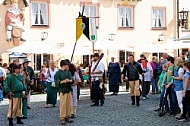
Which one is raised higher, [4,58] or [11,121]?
[4,58]

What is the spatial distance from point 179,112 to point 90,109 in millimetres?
3032

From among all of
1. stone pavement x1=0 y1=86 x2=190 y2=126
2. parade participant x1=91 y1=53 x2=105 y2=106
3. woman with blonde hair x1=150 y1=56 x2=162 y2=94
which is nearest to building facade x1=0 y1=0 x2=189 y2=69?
woman with blonde hair x1=150 y1=56 x2=162 y2=94

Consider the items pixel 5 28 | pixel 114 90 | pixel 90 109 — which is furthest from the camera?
pixel 5 28

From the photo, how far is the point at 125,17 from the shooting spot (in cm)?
A: 2534

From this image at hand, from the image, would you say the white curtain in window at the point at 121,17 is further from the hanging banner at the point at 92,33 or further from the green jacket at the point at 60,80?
the green jacket at the point at 60,80

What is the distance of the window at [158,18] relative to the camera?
26389 millimetres

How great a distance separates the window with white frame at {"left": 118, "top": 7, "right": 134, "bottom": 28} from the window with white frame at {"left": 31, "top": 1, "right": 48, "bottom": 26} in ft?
17.1

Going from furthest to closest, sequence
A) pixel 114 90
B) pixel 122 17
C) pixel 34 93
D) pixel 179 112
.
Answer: pixel 122 17 < pixel 34 93 < pixel 114 90 < pixel 179 112

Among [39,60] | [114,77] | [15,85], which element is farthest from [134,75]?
[39,60]

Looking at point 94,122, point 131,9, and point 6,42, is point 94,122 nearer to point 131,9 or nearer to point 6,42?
point 6,42

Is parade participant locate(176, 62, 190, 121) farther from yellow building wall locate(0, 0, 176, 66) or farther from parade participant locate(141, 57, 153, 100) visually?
yellow building wall locate(0, 0, 176, 66)

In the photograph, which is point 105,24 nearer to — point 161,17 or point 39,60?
point 161,17

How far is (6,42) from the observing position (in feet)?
68.1

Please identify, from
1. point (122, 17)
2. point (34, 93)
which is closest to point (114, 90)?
point (34, 93)
